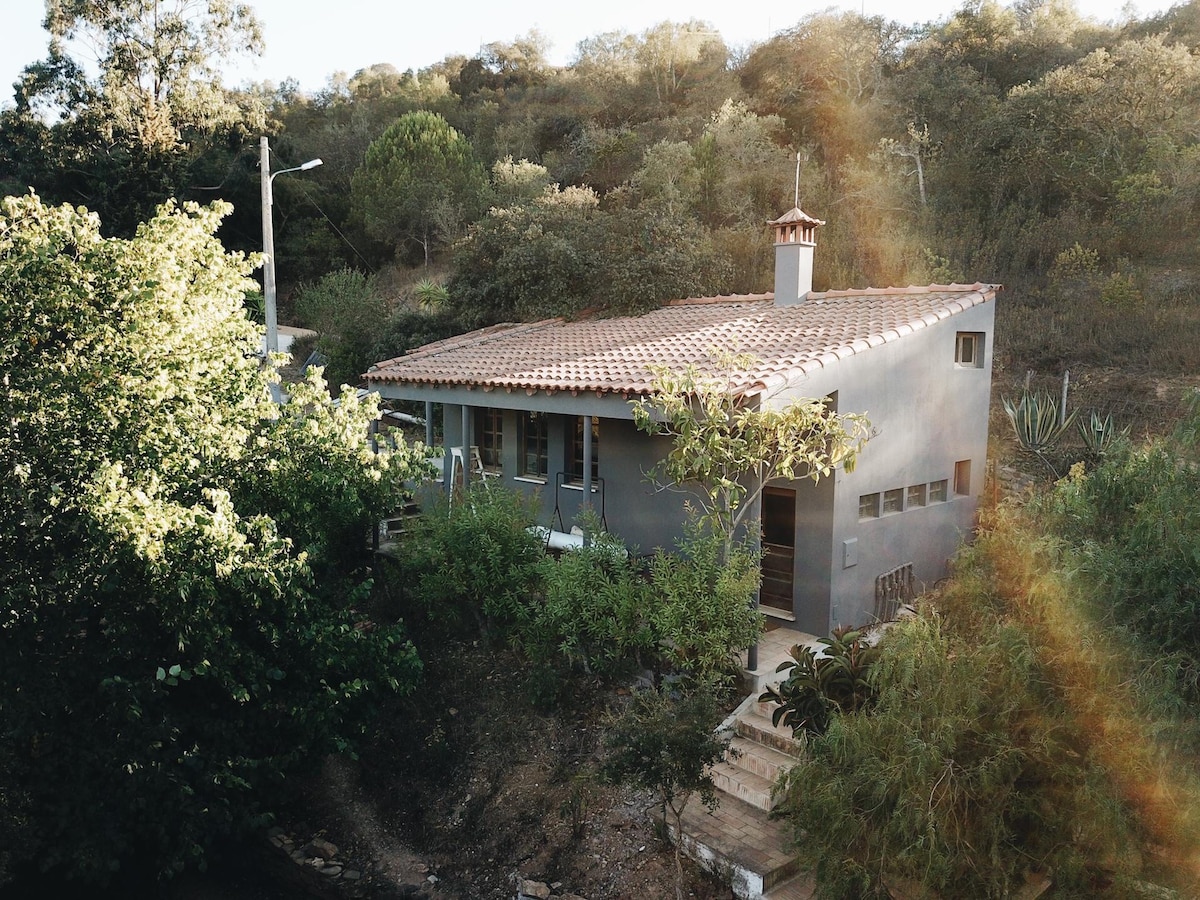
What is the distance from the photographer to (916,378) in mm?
11844

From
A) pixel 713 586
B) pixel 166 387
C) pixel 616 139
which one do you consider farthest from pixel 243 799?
pixel 616 139

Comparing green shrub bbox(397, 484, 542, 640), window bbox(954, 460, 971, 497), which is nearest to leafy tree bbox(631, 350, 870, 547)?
green shrub bbox(397, 484, 542, 640)

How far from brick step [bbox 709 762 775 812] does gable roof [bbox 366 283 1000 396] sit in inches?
159

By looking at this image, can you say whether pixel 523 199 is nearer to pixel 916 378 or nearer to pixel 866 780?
pixel 916 378

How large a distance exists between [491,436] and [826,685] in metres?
8.49

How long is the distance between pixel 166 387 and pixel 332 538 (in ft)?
9.64

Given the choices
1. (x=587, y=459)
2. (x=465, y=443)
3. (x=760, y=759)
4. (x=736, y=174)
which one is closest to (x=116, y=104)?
(x=736, y=174)

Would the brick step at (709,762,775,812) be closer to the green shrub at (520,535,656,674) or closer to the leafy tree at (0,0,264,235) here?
the green shrub at (520,535,656,674)

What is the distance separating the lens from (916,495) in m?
12.4

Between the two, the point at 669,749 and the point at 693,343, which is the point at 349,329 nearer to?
the point at 693,343

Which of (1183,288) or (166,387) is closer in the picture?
(166,387)

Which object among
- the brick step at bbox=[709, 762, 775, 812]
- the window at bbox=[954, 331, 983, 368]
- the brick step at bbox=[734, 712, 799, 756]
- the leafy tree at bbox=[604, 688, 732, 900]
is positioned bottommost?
the brick step at bbox=[709, 762, 775, 812]

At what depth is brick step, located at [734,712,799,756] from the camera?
848cm

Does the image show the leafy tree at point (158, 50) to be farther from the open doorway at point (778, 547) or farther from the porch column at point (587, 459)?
the open doorway at point (778, 547)
